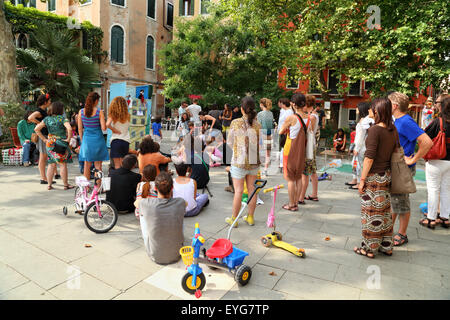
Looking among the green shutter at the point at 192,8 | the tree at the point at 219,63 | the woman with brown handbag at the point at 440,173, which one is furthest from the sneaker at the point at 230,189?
the green shutter at the point at 192,8

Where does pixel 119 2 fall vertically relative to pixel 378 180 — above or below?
above

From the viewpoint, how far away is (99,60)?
2248 cm

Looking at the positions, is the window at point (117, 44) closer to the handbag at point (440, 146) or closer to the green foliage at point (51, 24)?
the green foliage at point (51, 24)

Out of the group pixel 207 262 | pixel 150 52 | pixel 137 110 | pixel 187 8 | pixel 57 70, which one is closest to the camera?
pixel 207 262

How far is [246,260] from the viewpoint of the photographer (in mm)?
3629

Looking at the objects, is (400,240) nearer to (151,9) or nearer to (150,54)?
(150,54)

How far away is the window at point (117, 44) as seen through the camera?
2309 centimetres

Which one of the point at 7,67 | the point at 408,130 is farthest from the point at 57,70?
the point at 408,130

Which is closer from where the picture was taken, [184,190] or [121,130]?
[184,190]

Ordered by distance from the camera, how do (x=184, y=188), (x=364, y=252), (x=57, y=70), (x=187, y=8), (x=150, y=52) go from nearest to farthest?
1. (x=364, y=252)
2. (x=184, y=188)
3. (x=57, y=70)
4. (x=187, y=8)
5. (x=150, y=52)

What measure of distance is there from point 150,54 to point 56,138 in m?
21.9

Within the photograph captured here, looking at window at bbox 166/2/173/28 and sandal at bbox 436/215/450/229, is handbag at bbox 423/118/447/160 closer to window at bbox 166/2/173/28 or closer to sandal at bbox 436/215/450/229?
sandal at bbox 436/215/450/229
